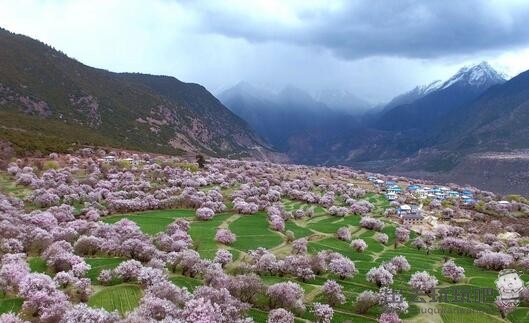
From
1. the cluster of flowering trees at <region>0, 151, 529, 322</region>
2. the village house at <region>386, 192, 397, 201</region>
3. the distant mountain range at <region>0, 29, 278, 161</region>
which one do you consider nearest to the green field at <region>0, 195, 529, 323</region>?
the cluster of flowering trees at <region>0, 151, 529, 322</region>

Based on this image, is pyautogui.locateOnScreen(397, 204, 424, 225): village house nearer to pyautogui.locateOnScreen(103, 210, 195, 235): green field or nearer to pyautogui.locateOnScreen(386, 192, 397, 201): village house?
pyautogui.locateOnScreen(386, 192, 397, 201): village house

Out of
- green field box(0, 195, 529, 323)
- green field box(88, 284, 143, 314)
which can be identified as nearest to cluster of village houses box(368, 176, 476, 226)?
green field box(0, 195, 529, 323)

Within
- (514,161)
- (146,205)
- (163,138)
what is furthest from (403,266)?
(514,161)

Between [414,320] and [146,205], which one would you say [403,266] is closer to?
[414,320]

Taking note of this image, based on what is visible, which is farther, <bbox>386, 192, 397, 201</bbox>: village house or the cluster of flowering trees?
<bbox>386, 192, 397, 201</bbox>: village house

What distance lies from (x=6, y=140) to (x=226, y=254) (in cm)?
6584

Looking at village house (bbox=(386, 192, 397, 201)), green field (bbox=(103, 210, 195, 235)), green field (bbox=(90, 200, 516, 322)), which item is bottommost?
green field (bbox=(90, 200, 516, 322))

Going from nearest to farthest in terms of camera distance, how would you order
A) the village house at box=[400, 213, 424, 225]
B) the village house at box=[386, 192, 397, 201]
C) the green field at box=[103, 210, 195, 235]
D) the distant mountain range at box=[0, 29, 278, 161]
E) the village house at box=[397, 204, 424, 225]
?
the green field at box=[103, 210, 195, 235] < the village house at box=[400, 213, 424, 225] < the village house at box=[397, 204, 424, 225] < the village house at box=[386, 192, 397, 201] < the distant mountain range at box=[0, 29, 278, 161]

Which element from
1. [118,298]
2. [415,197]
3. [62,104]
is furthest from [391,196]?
[62,104]

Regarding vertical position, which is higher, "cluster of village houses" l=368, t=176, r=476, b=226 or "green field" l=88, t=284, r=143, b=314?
"cluster of village houses" l=368, t=176, r=476, b=226

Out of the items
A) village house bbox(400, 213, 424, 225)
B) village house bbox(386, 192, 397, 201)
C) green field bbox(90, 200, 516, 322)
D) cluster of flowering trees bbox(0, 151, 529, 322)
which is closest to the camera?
cluster of flowering trees bbox(0, 151, 529, 322)

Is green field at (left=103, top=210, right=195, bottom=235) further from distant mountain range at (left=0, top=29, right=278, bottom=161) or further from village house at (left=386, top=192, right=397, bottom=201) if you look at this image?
distant mountain range at (left=0, top=29, right=278, bottom=161)

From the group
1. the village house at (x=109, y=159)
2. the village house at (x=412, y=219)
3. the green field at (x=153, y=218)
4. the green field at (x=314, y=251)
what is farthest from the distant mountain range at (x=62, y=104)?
the village house at (x=412, y=219)

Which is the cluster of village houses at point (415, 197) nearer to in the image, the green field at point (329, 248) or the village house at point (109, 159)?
the green field at point (329, 248)
